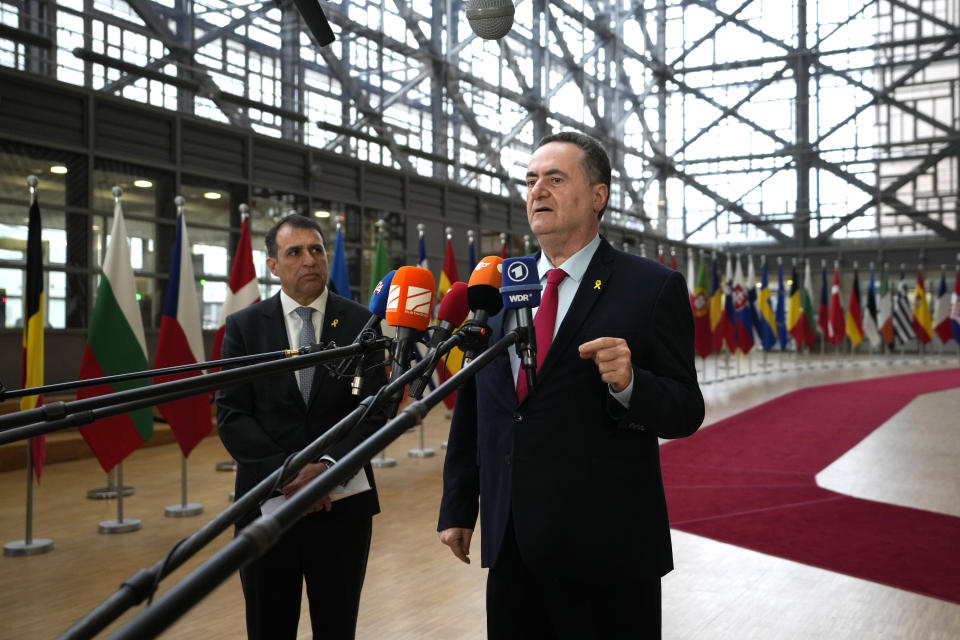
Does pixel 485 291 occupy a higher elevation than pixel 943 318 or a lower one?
lower

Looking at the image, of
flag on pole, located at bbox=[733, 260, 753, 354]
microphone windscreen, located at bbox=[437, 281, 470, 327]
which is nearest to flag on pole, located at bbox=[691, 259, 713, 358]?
flag on pole, located at bbox=[733, 260, 753, 354]

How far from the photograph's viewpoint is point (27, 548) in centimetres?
506

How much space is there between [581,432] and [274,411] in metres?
1.08

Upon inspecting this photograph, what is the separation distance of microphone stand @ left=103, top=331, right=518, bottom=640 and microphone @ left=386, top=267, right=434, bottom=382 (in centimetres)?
51

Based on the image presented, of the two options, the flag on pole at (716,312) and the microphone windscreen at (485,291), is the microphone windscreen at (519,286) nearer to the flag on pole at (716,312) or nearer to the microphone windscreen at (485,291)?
the microphone windscreen at (485,291)

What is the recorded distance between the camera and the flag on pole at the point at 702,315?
15977 mm

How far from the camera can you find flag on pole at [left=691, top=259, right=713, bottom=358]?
15977 millimetres

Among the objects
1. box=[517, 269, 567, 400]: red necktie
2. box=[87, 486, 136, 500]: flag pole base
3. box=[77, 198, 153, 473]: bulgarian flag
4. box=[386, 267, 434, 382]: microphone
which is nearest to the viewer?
box=[386, 267, 434, 382]: microphone

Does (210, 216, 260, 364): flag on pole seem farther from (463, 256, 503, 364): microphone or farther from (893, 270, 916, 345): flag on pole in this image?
(893, 270, 916, 345): flag on pole

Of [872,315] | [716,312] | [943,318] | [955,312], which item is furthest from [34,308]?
[943,318]

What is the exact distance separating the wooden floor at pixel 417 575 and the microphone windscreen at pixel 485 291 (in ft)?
4.62

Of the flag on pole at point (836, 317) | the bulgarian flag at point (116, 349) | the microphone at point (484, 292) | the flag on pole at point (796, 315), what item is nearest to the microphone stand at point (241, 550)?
the microphone at point (484, 292)

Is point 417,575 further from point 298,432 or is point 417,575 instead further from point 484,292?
point 484,292

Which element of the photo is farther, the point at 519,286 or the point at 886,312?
the point at 886,312
